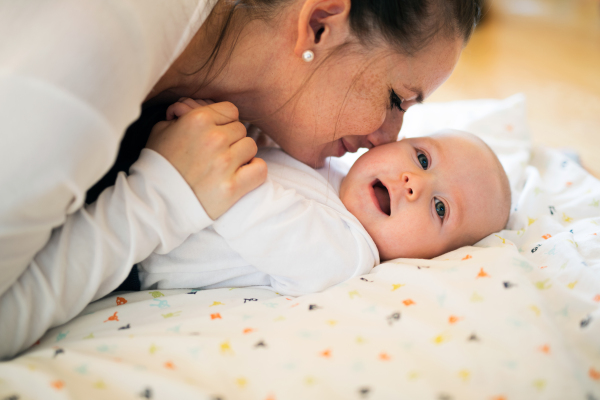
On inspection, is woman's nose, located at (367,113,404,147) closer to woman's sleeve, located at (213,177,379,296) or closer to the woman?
the woman

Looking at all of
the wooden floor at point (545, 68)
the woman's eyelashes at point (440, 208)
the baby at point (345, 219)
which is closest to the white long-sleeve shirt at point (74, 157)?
the baby at point (345, 219)

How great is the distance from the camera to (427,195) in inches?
41.2

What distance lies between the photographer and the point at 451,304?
800 mm

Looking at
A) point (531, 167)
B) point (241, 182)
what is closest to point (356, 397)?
point (241, 182)

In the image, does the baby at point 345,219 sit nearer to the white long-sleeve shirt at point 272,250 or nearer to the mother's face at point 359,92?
the white long-sleeve shirt at point 272,250

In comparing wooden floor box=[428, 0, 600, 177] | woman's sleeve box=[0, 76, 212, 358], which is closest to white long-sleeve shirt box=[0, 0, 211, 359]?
woman's sleeve box=[0, 76, 212, 358]

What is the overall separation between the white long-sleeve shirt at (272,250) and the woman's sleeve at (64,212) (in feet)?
0.22

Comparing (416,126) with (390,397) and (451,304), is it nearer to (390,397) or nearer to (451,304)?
(451,304)

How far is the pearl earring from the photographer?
2.91 ft

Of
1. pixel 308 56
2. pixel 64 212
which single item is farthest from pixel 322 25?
pixel 64 212

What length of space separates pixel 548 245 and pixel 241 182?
0.72 m

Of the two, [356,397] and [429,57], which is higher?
[429,57]

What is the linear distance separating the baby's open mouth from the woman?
12cm

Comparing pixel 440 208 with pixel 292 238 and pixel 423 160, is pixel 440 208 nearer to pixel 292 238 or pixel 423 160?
pixel 423 160
